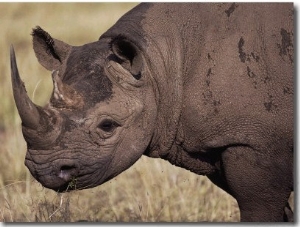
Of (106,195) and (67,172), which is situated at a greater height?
(67,172)

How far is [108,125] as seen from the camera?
225 inches

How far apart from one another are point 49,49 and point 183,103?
1001mm

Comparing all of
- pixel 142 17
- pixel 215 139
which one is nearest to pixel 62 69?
pixel 142 17

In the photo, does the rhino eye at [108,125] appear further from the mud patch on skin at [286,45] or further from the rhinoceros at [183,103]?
the mud patch on skin at [286,45]

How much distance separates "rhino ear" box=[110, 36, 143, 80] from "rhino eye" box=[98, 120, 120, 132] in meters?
0.31

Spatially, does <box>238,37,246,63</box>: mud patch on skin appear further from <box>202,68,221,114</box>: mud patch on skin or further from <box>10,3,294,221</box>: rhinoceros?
<box>202,68,221,114</box>: mud patch on skin

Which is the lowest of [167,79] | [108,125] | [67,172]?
[67,172]

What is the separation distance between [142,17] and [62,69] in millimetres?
601

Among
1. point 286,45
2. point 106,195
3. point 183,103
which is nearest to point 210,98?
point 183,103

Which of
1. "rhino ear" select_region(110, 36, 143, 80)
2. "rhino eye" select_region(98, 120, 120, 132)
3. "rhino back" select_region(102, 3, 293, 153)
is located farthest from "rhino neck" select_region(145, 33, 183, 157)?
Answer: "rhino eye" select_region(98, 120, 120, 132)

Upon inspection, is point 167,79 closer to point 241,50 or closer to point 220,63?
point 220,63

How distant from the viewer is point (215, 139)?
5750mm

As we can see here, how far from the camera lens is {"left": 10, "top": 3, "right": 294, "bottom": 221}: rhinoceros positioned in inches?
220

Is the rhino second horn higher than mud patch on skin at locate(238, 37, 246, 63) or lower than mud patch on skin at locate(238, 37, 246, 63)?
lower
